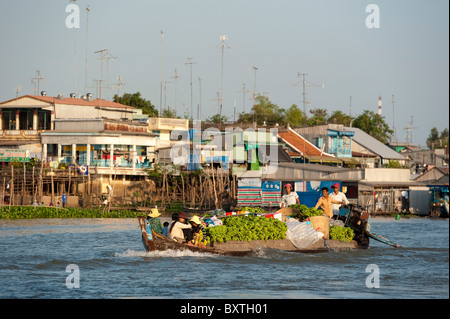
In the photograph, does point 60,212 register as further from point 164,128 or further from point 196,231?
point 196,231

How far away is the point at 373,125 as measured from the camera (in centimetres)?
6275

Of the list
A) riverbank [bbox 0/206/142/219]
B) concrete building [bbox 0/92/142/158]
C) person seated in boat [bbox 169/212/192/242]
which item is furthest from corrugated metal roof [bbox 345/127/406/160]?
person seated in boat [bbox 169/212/192/242]

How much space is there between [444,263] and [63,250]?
10.3 meters

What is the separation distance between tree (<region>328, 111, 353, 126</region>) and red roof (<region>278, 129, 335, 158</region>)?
16.8 m

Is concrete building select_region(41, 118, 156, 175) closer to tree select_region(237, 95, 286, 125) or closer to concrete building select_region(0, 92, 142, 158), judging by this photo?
concrete building select_region(0, 92, 142, 158)

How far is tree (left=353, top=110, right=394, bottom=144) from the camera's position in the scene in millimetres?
62438

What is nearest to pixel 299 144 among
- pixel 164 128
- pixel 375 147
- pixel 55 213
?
pixel 164 128

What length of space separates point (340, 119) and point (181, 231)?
49.9 meters

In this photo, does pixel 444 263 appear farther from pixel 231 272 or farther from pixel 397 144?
pixel 397 144

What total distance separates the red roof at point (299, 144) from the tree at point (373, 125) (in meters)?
15.8

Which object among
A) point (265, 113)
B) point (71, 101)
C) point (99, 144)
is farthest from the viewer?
point (265, 113)

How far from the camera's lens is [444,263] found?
57.5 feet
